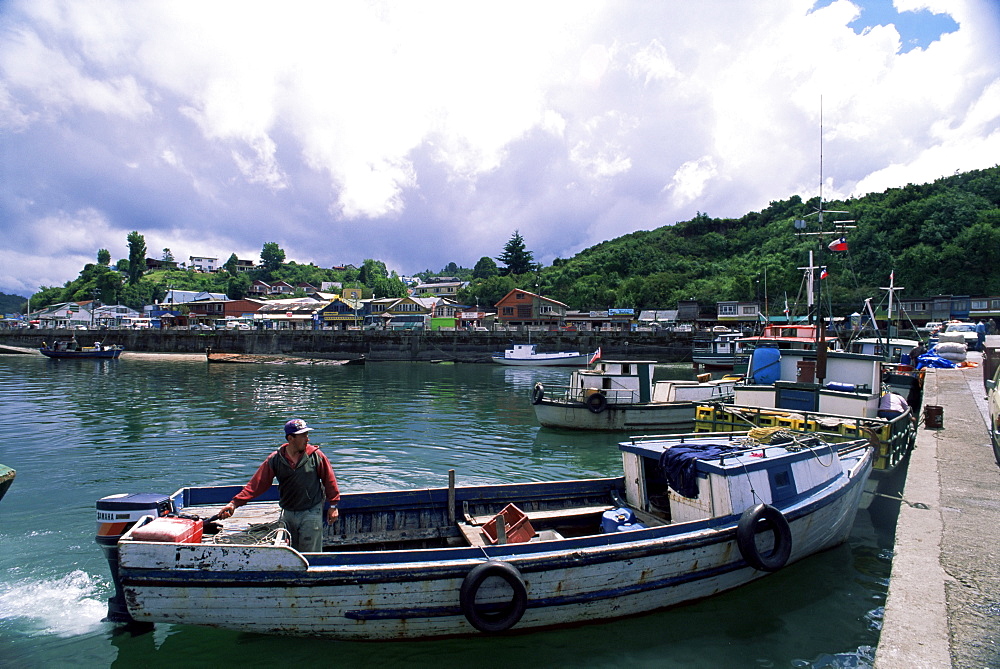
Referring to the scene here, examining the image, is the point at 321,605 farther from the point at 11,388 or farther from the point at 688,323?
the point at 688,323

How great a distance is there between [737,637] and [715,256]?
133 meters

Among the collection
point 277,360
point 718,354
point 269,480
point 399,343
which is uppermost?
point 269,480

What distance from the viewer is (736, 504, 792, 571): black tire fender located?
25.2 ft

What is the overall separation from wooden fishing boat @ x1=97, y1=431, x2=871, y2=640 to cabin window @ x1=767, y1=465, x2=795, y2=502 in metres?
0.03

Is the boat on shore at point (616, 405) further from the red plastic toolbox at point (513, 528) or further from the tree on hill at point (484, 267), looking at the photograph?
the tree on hill at point (484, 267)

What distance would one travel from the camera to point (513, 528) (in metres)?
8.41

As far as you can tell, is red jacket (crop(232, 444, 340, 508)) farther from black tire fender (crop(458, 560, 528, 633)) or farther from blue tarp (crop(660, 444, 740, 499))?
blue tarp (crop(660, 444, 740, 499))

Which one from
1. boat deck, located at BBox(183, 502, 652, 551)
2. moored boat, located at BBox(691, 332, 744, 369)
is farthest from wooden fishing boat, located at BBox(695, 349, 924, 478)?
moored boat, located at BBox(691, 332, 744, 369)

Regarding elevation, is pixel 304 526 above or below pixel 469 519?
above

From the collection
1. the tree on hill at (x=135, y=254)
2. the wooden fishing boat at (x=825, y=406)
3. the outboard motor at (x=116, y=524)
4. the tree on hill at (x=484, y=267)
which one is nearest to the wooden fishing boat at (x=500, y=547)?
the outboard motor at (x=116, y=524)

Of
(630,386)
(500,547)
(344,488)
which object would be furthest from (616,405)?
(500,547)

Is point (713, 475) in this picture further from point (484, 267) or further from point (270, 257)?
point (270, 257)

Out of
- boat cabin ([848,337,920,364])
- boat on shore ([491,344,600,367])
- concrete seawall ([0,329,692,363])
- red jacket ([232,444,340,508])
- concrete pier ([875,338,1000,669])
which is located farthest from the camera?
concrete seawall ([0,329,692,363])

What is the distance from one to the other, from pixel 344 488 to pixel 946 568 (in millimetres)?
12569
